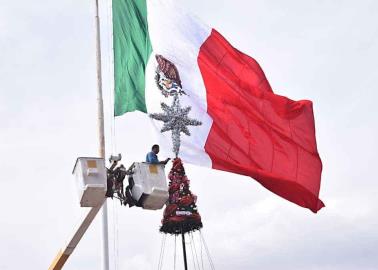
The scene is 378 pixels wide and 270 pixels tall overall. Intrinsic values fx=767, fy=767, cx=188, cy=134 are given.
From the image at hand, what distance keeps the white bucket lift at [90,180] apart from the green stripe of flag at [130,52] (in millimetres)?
7107

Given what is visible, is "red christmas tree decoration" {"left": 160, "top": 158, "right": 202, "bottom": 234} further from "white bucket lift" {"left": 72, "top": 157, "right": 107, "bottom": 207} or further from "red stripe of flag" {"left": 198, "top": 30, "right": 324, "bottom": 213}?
"white bucket lift" {"left": 72, "top": 157, "right": 107, "bottom": 207}

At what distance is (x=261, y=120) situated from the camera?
80.0ft

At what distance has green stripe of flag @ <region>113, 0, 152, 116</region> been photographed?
2148cm

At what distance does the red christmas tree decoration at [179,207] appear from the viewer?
25.4 m

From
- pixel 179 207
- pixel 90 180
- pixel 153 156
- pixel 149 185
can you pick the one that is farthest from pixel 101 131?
pixel 179 207

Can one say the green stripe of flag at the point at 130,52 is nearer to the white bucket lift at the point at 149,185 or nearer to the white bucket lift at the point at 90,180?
the white bucket lift at the point at 149,185

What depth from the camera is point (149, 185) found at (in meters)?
14.0

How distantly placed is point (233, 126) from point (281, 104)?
2058 millimetres

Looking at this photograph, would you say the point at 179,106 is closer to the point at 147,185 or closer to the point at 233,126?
the point at 233,126

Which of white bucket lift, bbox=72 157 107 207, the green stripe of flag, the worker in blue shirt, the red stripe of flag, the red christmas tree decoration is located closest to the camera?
white bucket lift, bbox=72 157 107 207

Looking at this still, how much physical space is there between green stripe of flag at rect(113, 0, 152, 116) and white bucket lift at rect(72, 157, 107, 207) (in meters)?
7.11

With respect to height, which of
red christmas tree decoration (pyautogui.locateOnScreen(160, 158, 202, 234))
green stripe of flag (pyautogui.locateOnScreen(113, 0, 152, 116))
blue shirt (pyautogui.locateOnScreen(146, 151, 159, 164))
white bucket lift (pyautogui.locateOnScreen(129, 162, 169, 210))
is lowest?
red christmas tree decoration (pyautogui.locateOnScreen(160, 158, 202, 234))

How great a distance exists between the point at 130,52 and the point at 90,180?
9862mm

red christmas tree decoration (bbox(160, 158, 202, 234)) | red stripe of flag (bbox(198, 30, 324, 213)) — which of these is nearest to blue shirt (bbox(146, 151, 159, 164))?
red stripe of flag (bbox(198, 30, 324, 213))
